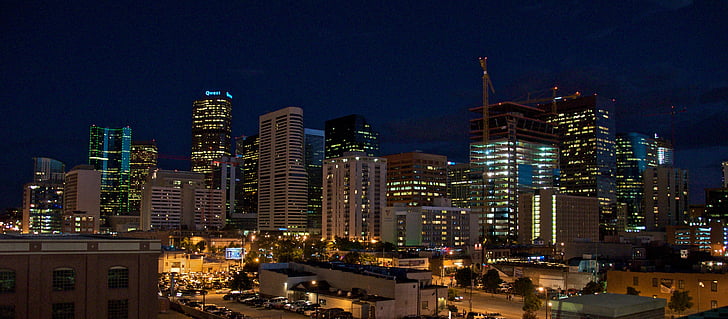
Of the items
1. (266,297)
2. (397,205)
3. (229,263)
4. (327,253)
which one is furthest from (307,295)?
(397,205)

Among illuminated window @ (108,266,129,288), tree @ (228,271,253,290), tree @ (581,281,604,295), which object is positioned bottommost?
tree @ (228,271,253,290)

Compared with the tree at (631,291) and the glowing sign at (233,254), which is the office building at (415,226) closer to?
the glowing sign at (233,254)

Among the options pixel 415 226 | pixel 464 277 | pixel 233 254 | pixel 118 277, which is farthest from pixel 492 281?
pixel 415 226

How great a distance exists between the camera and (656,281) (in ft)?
240

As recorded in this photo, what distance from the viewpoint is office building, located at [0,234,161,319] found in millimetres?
40406

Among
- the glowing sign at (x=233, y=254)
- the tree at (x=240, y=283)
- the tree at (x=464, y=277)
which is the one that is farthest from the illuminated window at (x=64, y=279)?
the glowing sign at (x=233, y=254)

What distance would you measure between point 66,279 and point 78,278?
0.70 m

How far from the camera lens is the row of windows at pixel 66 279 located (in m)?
40.2

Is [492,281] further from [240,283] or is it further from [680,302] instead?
[240,283]

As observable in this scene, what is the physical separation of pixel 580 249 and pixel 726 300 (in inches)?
2815

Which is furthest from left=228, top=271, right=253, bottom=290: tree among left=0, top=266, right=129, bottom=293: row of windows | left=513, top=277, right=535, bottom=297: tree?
left=0, top=266, right=129, bottom=293: row of windows

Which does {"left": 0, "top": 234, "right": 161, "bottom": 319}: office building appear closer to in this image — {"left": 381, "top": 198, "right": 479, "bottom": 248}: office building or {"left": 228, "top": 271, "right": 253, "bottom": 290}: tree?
{"left": 228, "top": 271, "right": 253, "bottom": 290}: tree

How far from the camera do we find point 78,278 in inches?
1663

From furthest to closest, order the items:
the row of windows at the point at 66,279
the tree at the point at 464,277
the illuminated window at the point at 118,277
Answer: the tree at the point at 464,277 → the illuminated window at the point at 118,277 → the row of windows at the point at 66,279
